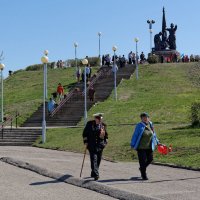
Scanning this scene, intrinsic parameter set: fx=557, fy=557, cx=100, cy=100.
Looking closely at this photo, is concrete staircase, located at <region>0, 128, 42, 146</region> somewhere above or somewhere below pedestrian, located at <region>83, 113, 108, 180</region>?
below

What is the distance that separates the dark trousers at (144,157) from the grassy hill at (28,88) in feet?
87.9

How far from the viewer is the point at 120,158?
67.6 feet

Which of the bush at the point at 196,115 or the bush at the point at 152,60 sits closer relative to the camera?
the bush at the point at 196,115

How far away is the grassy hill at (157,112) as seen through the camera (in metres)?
21.0

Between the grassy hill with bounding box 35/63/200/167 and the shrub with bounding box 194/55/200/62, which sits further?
the shrub with bounding box 194/55/200/62

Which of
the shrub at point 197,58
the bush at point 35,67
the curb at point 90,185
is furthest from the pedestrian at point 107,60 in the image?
the curb at point 90,185

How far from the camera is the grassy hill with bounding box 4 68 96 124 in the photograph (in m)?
44.2

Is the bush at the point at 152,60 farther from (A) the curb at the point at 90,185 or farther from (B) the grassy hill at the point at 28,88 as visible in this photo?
(A) the curb at the point at 90,185

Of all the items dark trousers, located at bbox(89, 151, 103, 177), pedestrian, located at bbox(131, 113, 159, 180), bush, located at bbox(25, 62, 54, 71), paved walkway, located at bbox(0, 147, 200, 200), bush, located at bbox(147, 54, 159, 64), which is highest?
bush, located at bbox(147, 54, 159, 64)

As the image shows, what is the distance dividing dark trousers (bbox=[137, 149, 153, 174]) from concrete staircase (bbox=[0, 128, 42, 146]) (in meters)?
17.5

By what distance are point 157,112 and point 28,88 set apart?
24350mm

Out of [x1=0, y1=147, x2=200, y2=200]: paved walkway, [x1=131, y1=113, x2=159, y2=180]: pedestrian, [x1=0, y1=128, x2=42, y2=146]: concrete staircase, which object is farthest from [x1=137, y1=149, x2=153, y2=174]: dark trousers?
[x1=0, y1=128, x2=42, y2=146]: concrete staircase

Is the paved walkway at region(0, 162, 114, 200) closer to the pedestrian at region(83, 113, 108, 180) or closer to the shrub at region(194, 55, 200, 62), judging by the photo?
the pedestrian at region(83, 113, 108, 180)

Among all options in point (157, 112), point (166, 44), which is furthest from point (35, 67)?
point (157, 112)
